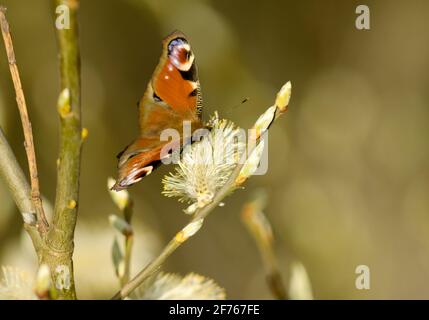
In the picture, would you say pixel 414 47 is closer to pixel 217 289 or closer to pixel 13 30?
pixel 13 30

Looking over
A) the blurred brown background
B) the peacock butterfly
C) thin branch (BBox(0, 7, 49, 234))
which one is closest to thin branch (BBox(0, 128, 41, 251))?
thin branch (BBox(0, 7, 49, 234))

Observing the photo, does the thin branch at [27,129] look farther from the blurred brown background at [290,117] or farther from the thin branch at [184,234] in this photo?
the blurred brown background at [290,117]

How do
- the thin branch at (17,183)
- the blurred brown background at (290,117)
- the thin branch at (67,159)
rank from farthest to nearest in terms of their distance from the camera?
the blurred brown background at (290,117), the thin branch at (17,183), the thin branch at (67,159)

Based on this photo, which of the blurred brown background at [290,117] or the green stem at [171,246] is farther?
the blurred brown background at [290,117]

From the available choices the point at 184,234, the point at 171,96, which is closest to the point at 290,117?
the point at 171,96

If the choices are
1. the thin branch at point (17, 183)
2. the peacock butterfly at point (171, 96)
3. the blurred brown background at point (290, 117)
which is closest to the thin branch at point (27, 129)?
the thin branch at point (17, 183)
